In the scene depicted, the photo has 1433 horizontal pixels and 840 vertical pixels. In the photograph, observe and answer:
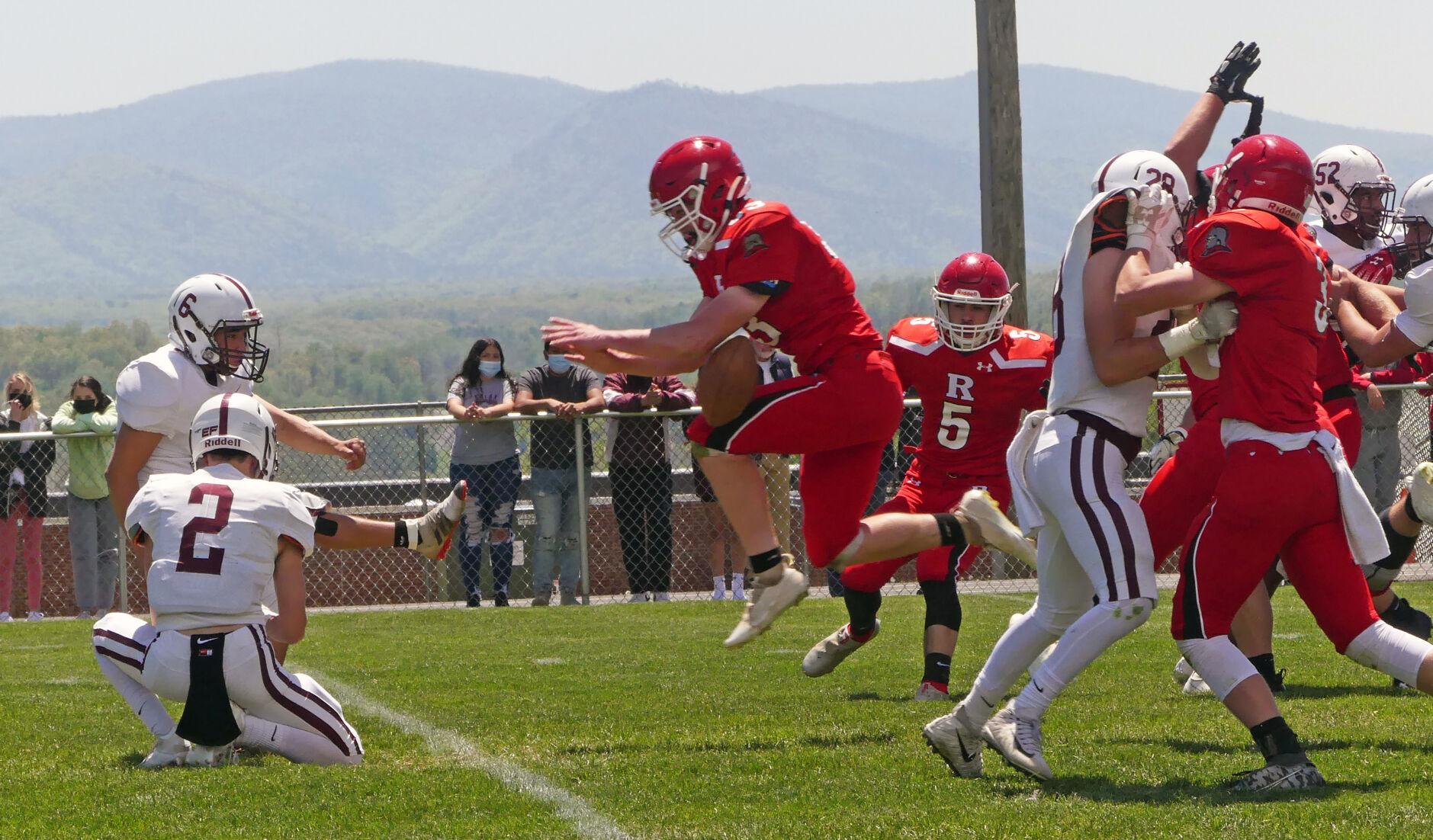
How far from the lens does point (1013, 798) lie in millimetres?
4996

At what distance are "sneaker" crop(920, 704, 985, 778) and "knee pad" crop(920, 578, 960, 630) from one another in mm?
1913

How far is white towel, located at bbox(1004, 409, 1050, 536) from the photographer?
536 cm

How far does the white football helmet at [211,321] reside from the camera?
654 cm

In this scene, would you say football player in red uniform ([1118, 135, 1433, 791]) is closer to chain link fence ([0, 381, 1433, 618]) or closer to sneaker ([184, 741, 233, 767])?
sneaker ([184, 741, 233, 767])

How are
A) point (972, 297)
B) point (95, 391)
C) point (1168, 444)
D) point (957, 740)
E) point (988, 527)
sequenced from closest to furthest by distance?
point (957, 740) < point (988, 527) < point (1168, 444) < point (972, 297) < point (95, 391)

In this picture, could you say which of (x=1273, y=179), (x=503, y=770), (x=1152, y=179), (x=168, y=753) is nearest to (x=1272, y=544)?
(x=1273, y=179)

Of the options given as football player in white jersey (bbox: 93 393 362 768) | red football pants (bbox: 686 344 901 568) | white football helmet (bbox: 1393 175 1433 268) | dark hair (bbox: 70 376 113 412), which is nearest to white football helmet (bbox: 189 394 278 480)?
football player in white jersey (bbox: 93 393 362 768)

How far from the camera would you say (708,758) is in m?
5.77

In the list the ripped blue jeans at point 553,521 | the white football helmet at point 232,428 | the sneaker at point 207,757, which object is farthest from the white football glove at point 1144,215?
the ripped blue jeans at point 553,521

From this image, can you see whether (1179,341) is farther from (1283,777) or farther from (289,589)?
(289,589)

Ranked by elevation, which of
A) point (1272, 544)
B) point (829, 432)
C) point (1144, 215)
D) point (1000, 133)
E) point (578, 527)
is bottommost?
point (578, 527)

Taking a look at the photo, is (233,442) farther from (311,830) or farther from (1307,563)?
(1307,563)

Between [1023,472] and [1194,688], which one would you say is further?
[1194,688]

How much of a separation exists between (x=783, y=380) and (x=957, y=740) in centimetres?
137
